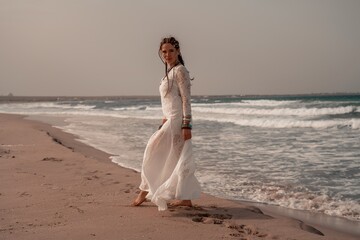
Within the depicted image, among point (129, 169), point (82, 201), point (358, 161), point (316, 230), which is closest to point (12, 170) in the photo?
point (129, 169)

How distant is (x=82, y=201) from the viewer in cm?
486

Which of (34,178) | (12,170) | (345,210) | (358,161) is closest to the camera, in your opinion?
(345,210)

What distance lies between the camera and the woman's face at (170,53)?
452cm

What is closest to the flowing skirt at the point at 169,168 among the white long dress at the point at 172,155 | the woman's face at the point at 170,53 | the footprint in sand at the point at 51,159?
the white long dress at the point at 172,155

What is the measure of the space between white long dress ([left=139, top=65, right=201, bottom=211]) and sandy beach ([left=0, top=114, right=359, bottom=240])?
243 mm

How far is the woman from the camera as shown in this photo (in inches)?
174

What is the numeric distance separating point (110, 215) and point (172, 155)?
2.90ft

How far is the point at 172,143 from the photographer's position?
4.55 metres

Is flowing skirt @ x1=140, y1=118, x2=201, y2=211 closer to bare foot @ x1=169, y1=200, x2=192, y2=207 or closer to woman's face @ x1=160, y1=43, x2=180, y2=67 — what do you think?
bare foot @ x1=169, y1=200, x2=192, y2=207

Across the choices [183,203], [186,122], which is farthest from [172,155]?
[183,203]

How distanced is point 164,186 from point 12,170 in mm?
3394

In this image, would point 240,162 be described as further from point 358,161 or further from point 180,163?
point 180,163

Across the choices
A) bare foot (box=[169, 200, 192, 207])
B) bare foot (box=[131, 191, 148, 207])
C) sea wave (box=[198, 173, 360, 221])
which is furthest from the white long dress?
sea wave (box=[198, 173, 360, 221])

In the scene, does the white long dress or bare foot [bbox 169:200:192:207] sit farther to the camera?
bare foot [bbox 169:200:192:207]
